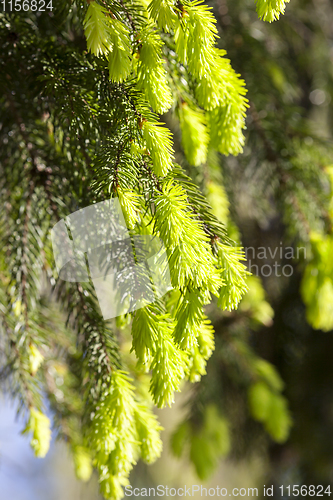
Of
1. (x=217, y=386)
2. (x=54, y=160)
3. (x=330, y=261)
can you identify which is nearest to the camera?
(x=54, y=160)

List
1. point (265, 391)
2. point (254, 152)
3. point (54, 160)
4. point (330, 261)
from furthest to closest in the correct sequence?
point (265, 391)
point (254, 152)
point (330, 261)
point (54, 160)

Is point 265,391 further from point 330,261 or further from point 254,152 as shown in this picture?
point 254,152

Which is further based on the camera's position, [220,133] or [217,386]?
[217,386]

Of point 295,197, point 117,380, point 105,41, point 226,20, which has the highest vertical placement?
point 226,20

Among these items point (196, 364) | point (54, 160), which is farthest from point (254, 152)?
point (196, 364)

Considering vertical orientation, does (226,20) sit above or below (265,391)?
above

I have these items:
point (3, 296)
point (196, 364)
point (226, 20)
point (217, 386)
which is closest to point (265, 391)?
point (217, 386)

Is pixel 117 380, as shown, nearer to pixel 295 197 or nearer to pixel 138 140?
pixel 138 140
